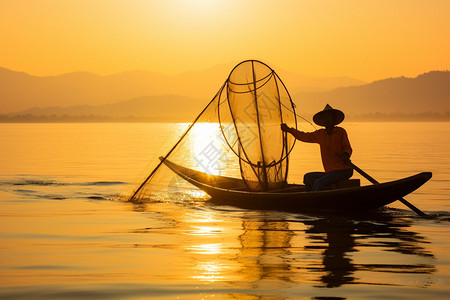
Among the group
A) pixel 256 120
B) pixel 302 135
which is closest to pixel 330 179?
pixel 302 135

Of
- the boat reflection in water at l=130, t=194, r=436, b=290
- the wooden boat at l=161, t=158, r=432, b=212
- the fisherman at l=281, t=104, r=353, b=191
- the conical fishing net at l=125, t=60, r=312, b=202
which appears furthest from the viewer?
the conical fishing net at l=125, t=60, r=312, b=202

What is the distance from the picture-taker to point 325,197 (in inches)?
574

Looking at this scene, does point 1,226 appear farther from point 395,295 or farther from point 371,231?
point 395,295

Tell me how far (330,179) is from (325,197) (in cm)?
42

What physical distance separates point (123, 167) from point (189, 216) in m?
16.1

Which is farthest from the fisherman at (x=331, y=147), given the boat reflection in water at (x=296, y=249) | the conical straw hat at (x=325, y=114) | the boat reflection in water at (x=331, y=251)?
the boat reflection in water at (x=331, y=251)

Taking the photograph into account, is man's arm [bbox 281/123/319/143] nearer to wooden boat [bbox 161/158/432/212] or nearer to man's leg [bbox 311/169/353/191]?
man's leg [bbox 311/169/353/191]

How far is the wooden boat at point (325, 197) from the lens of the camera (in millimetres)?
13766

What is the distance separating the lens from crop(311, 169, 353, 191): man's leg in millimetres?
14719

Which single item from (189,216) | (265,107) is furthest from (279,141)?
(189,216)

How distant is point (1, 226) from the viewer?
13188mm

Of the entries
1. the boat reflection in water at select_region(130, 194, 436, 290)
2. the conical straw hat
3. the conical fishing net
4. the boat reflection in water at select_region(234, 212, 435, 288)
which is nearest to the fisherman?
the conical straw hat

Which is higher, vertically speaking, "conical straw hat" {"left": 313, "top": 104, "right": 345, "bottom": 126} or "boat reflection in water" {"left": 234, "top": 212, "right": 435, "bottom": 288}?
"conical straw hat" {"left": 313, "top": 104, "right": 345, "bottom": 126}

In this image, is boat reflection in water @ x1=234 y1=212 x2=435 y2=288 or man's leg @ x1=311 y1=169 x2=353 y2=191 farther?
man's leg @ x1=311 y1=169 x2=353 y2=191
